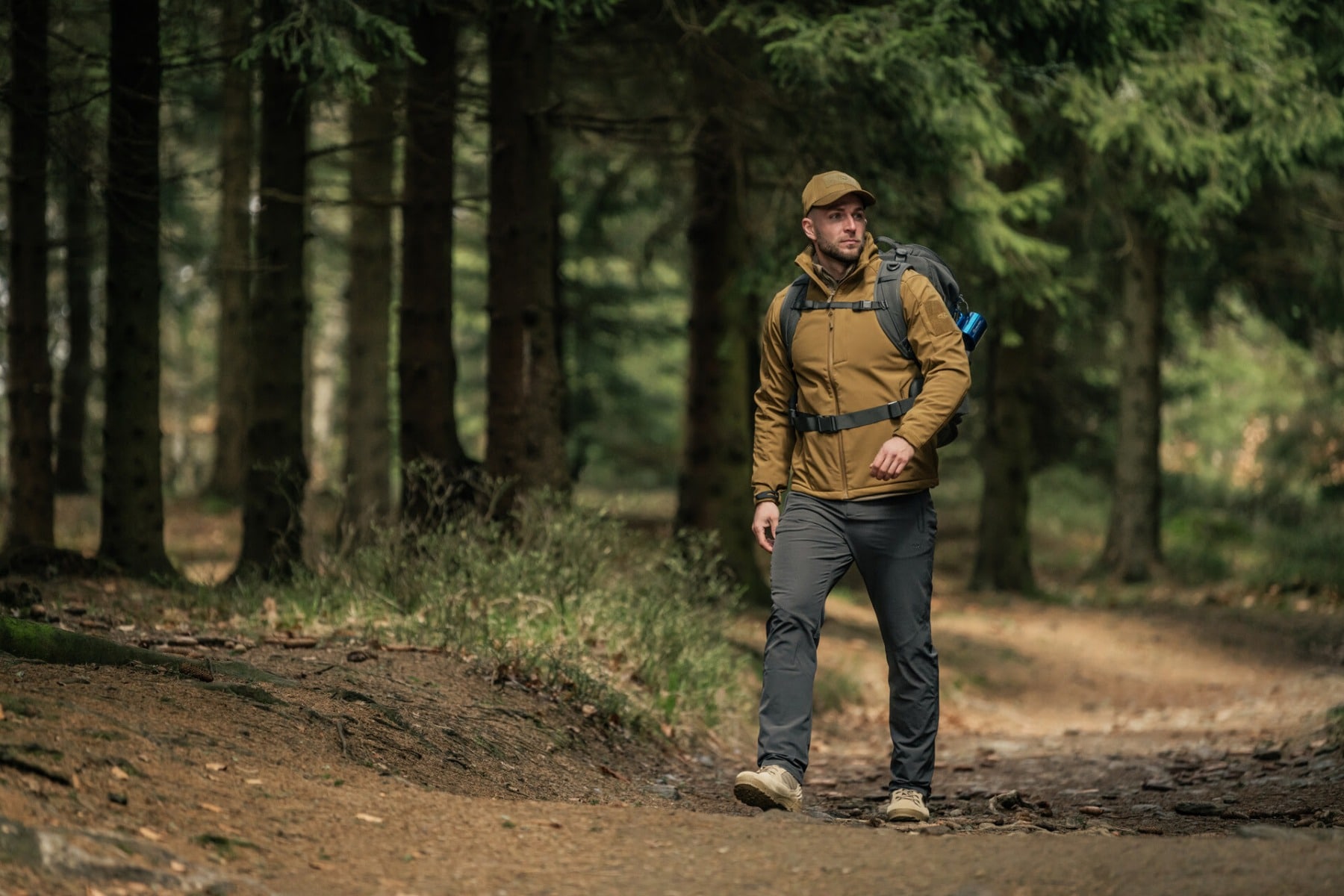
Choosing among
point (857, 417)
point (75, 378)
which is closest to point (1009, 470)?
point (857, 417)

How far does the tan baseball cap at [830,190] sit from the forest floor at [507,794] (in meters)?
2.35

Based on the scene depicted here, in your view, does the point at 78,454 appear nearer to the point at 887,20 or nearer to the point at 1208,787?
the point at 887,20

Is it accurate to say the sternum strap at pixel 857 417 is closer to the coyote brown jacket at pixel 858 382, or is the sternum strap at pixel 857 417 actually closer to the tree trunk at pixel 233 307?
the coyote brown jacket at pixel 858 382

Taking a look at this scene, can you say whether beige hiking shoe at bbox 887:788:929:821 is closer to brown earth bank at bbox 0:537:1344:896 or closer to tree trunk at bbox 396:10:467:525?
brown earth bank at bbox 0:537:1344:896

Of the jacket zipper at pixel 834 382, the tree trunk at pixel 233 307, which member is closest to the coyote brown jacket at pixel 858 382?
the jacket zipper at pixel 834 382

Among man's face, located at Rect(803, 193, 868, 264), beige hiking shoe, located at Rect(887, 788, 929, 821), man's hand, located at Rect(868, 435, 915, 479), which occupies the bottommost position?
beige hiking shoe, located at Rect(887, 788, 929, 821)

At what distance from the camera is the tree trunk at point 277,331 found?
11.4 m

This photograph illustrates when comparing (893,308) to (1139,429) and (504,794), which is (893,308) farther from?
(1139,429)

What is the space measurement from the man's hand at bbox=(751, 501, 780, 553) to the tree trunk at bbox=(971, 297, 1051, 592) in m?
13.0

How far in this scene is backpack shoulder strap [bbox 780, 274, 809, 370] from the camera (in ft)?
19.4

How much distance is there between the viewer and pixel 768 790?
218 inches

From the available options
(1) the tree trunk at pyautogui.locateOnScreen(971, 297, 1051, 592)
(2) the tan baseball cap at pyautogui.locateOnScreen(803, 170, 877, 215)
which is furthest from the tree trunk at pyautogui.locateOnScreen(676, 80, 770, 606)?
(2) the tan baseball cap at pyautogui.locateOnScreen(803, 170, 877, 215)

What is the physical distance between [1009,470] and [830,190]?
13.6 meters

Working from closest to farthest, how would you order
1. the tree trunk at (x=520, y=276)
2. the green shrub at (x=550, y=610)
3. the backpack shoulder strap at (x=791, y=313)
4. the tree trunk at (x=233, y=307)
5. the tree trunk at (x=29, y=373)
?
the backpack shoulder strap at (x=791, y=313)
the green shrub at (x=550, y=610)
the tree trunk at (x=520, y=276)
the tree trunk at (x=29, y=373)
the tree trunk at (x=233, y=307)
